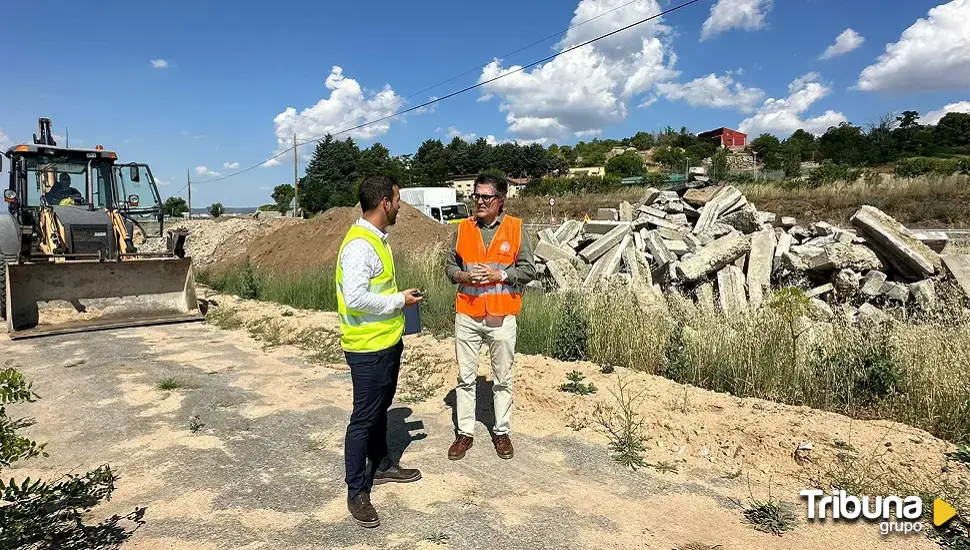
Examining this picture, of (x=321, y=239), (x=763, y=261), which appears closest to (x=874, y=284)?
(x=763, y=261)

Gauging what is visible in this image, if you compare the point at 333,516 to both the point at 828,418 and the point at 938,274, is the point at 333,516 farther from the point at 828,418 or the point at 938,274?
the point at 938,274

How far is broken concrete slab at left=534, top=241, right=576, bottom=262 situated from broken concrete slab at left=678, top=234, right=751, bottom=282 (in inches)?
88.5

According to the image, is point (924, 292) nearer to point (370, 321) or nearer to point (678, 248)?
point (678, 248)

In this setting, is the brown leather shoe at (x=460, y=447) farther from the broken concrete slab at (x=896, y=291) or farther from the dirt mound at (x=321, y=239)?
the dirt mound at (x=321, y=239)

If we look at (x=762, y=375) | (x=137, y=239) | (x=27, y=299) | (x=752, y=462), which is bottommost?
(x=752, y=462)

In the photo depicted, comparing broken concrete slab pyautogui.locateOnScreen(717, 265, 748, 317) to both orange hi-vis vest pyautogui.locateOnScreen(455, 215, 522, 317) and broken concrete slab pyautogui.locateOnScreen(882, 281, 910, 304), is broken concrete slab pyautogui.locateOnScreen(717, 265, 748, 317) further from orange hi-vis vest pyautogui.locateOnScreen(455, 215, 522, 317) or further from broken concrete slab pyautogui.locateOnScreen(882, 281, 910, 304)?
orange hi-vis vest pyautogui.locateOnScreen(455, 215, 522, 317)

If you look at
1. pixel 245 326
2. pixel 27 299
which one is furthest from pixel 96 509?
pixel 27 299

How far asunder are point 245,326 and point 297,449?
564 cm

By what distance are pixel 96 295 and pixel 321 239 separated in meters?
7.54

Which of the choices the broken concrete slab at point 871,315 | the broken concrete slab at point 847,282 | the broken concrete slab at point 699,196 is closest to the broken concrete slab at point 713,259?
the broken concrete slab at point 847,282

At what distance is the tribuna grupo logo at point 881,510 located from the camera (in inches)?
130

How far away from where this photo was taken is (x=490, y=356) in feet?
14.0

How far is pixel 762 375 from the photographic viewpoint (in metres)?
5.25

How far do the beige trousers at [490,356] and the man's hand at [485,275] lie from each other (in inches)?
12.0
